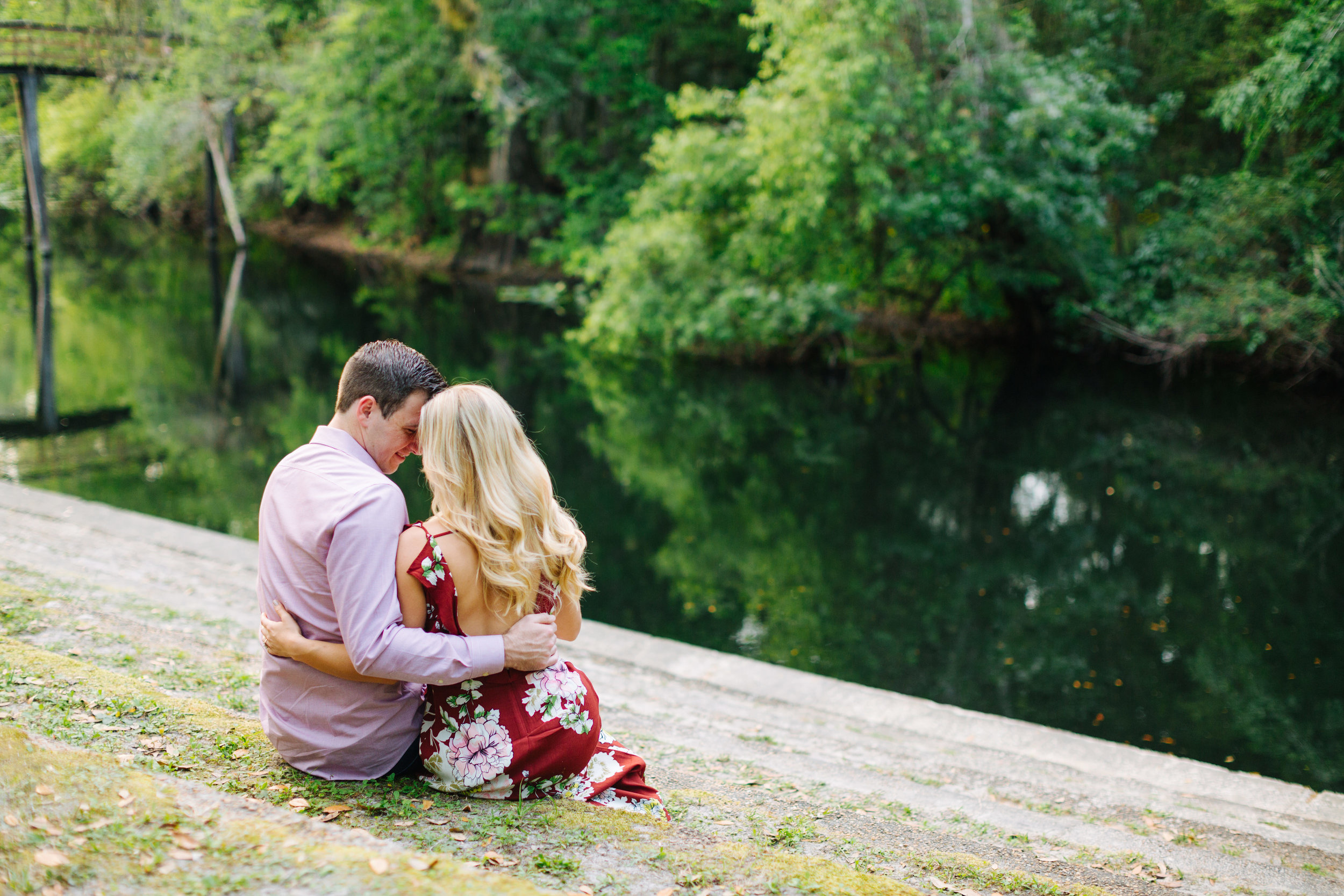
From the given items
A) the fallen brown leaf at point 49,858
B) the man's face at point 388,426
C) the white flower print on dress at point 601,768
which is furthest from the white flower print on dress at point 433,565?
the fallen brown leaf at point 49,858

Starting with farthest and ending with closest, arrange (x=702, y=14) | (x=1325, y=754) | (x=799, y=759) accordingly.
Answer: (x=702, y=14) → (x=1325, y=754) → (x=799, y=759)

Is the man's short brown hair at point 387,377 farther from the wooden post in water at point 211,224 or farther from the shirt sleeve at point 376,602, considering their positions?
the wooden post in water at point 211,224

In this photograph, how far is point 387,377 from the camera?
3.14m

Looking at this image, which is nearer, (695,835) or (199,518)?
(695,835)

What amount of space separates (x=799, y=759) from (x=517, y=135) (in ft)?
89.5

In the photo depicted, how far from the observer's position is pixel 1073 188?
730 inches

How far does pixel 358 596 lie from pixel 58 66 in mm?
26443

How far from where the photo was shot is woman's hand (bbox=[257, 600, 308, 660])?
9.91ft

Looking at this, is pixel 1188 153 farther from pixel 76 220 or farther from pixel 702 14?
pixel 76 220

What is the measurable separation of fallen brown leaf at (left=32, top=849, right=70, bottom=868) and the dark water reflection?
426 cm

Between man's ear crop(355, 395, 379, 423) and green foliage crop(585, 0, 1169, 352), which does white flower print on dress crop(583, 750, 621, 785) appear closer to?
man's ear crop(355, 395, 379, 423)

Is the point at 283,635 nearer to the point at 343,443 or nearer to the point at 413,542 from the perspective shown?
the point at 413,542

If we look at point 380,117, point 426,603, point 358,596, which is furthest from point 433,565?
point 380,117

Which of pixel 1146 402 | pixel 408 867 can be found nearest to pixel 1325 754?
pixel 408 867
